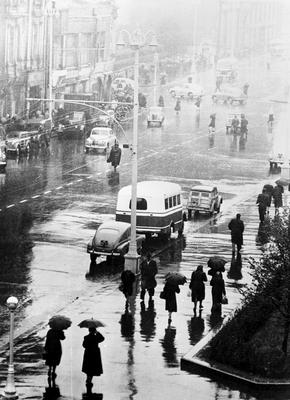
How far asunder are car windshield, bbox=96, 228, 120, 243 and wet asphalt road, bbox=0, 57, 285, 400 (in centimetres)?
76

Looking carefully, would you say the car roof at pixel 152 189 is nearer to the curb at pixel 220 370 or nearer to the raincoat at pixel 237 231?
the raincoat at pixel 237 231

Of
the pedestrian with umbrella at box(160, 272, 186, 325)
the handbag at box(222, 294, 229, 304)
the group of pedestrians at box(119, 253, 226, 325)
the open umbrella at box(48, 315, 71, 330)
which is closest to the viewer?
the open umbrella at box(48, 315, 71, 330)

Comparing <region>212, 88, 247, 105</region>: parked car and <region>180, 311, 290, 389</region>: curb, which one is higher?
<region>180, 311, 290, 389</region>: curb

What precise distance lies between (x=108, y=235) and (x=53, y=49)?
47.5 metres

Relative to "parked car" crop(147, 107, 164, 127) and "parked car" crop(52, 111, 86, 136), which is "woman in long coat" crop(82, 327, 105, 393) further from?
"parked car" crop(147, 107, 164, 127)

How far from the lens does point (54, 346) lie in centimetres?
2648

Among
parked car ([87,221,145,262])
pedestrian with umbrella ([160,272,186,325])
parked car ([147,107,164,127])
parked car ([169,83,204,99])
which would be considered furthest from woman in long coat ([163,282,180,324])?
parked car ([169,83,204,99])

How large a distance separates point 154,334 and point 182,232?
56.1ft

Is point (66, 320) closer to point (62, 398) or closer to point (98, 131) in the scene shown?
point (62, 398)

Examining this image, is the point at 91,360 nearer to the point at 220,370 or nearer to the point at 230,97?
the point at 220,370

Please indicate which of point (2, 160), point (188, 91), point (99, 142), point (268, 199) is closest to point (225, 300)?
point (268, 199)

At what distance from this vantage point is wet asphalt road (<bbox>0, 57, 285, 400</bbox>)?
2683 cm

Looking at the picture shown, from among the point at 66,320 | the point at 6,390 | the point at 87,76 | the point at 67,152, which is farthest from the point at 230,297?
the point at 87,76

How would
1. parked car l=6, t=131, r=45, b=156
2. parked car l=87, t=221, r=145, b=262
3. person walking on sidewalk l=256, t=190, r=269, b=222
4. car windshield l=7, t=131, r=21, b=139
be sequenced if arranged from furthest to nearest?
car windshield l=7, t=131, r=21, b=139, parked car l=6, t=131, r=45, b=156, person walking on sidewalk l=256, t=190, r=269, b=222, parked car l=87, t=221, r=145, b=262
